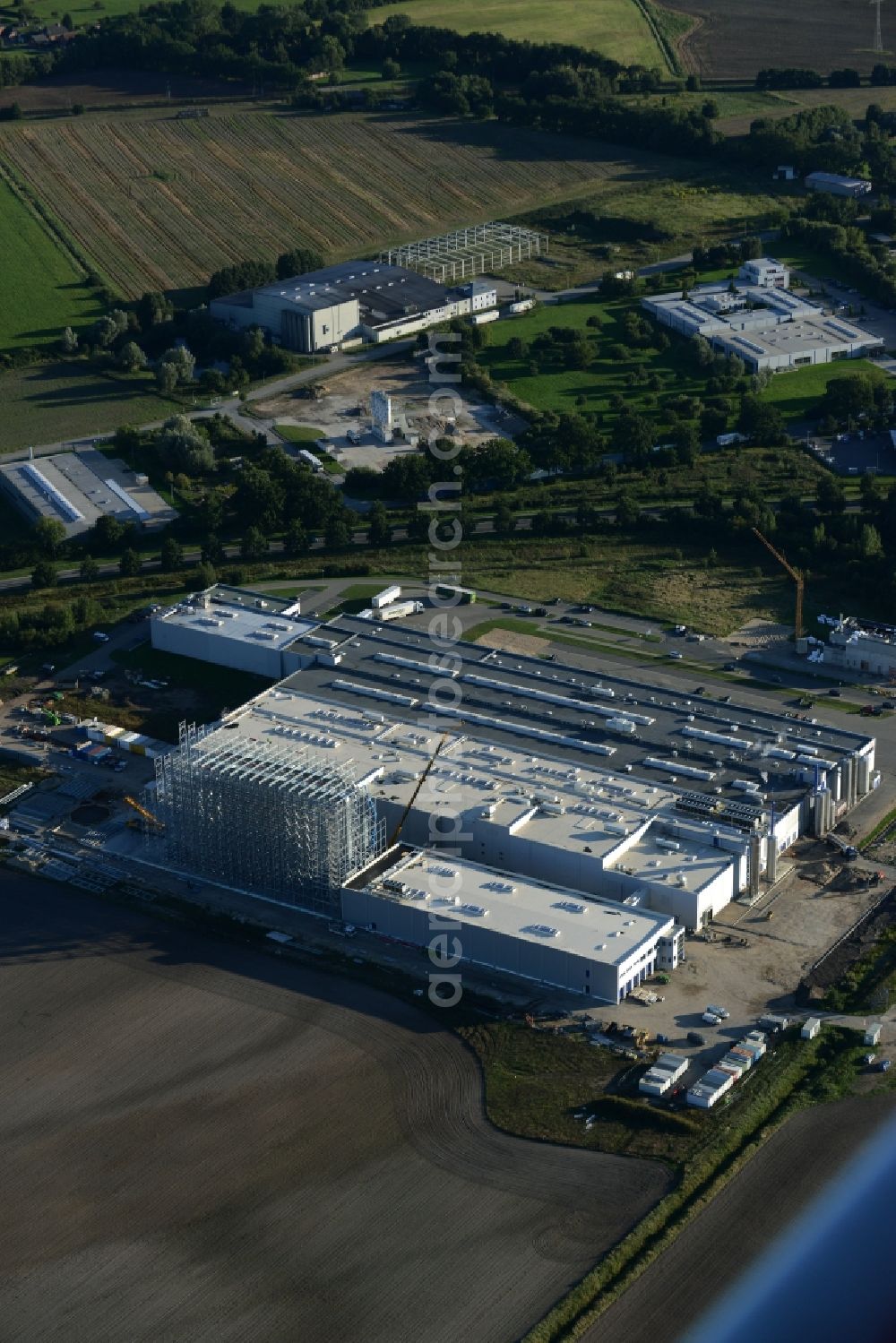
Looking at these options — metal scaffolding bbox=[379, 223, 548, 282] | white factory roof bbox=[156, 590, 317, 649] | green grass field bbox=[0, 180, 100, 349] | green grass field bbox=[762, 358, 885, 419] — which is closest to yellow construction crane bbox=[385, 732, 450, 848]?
white factory roof bbox=[156, 590, 317, 649]

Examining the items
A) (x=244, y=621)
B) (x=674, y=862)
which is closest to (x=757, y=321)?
(x=244, y=621)

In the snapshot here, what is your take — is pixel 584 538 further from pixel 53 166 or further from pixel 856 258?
pixel 53 166

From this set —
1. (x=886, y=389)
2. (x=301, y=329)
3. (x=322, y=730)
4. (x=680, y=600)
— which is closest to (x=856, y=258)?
(x=886, y=389)

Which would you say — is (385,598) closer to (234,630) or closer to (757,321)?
(234,630)

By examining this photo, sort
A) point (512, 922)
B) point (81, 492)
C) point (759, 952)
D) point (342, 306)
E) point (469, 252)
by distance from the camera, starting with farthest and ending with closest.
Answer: point (469, 252), point (342, 306), point (81, 492), point (759, 952), point (512, 922)

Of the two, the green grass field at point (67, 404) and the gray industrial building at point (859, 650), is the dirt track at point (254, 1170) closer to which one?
the gray industrial building at point (859, 650)

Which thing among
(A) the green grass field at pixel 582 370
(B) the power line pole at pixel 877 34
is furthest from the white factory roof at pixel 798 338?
(B) the power line pole at pixel 877 34
